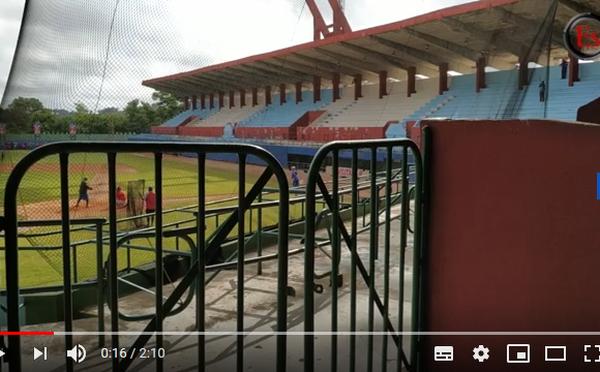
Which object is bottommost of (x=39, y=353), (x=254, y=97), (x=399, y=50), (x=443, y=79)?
(x=39, y=353)

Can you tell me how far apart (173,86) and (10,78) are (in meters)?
1.92

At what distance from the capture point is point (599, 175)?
2.32 m

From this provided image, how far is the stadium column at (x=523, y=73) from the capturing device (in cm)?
391

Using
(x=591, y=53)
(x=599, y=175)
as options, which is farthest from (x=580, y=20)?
(x=599, y=175)

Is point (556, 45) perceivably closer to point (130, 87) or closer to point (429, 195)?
point (429, 195)

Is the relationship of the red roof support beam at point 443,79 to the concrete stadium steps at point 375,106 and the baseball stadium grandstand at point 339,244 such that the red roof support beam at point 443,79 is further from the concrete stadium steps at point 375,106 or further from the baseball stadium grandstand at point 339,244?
the baseball stadium grandstand at point 339,244

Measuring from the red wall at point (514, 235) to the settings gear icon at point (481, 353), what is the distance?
32mm

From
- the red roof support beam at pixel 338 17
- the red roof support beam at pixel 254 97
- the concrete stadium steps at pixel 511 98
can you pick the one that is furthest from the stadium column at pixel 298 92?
the red roof support beam at pixel 338 17

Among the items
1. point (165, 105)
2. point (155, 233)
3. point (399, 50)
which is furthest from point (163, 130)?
point (399, 50)

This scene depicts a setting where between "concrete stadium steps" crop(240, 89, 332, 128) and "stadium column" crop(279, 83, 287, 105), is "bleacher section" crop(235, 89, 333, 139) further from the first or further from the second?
"stadium column" crop(279, 83, 287, 105)
